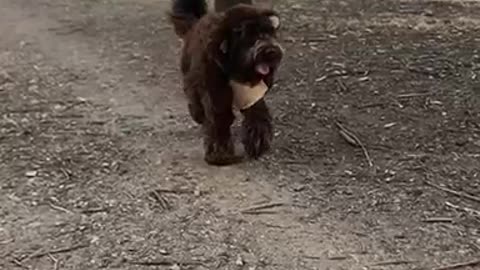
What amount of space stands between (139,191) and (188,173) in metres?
0.29

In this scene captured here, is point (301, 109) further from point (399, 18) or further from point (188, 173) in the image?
point (399, 18)

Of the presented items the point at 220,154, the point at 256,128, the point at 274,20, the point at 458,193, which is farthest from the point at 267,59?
the point at 458,193

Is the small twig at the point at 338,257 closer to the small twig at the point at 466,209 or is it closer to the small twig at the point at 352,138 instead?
the small twig at the point at 466,209

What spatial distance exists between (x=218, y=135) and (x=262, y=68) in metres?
0.49

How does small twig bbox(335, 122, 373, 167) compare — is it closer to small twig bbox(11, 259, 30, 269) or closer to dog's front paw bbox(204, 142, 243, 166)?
dog's front paw bbox(204, 142, 243, 166)

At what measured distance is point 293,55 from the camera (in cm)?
666

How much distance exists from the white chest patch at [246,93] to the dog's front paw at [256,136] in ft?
0.53

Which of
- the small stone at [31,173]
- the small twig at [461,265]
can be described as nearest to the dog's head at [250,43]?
the small stone at [31,173]

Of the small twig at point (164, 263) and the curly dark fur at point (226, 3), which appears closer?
the small twig at point (164, 263)

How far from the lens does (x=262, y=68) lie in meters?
4.28

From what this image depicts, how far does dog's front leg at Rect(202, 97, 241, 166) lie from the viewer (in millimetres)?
4539

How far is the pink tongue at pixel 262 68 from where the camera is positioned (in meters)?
4.27

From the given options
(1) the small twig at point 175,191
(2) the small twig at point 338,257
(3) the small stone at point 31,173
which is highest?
(2) the small twig at point 338,257

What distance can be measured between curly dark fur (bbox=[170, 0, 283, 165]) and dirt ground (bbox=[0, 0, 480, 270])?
6.0 inches
